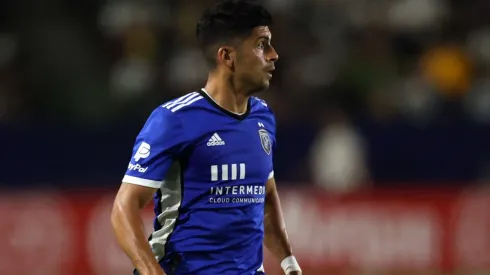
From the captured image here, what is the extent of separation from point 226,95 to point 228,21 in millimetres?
328

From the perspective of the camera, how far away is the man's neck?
508 cm

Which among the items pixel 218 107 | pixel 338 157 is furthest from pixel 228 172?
pixel 338 157

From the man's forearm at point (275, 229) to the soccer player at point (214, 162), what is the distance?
1.16ft

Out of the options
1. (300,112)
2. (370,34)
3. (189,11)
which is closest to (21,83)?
(189,11)

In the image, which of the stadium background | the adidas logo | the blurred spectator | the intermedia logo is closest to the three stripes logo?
the adidas logo

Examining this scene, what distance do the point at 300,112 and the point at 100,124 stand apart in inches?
81.4

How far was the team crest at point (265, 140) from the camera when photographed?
5.20 meters

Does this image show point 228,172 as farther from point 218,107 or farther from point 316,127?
point 316,127

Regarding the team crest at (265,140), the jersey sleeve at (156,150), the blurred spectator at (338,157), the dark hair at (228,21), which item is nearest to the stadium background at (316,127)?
the blurred spectator at (338,157)

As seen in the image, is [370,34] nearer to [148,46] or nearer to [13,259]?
[148,46]

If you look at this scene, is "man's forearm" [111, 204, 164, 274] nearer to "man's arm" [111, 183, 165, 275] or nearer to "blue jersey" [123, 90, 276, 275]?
"man's arm" [111, 183, 165, 275]

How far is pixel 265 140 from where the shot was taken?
523 cm

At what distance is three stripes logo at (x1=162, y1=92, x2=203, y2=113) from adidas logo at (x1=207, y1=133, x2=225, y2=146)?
176 mm

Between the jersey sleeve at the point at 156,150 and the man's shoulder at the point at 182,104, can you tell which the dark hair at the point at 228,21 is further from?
the jersey sleeve at the point at 156,150
